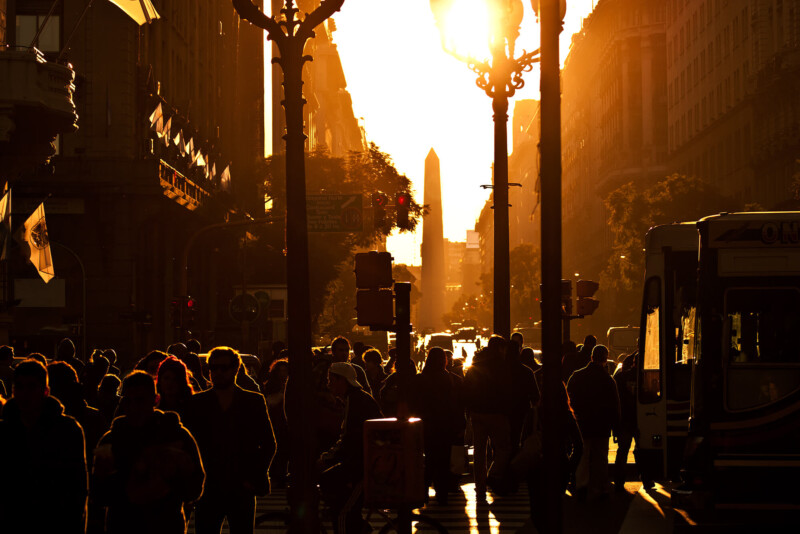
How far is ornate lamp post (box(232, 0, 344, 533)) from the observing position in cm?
1078

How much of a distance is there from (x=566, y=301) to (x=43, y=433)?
15.2 metres

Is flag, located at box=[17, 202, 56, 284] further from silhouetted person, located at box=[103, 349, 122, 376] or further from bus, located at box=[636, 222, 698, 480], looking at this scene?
bus, located at box=[636, 222, 698, 480]

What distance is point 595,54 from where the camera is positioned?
449 feet

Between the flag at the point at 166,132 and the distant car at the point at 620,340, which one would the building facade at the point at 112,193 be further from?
the distant car at the point at 620,340

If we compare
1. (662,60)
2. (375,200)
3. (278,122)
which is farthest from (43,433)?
(662,60)

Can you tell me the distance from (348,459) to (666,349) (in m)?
6.24

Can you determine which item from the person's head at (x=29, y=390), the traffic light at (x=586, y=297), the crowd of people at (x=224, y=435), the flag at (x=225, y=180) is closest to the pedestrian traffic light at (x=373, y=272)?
the crowd of people at (x=224, y=435)

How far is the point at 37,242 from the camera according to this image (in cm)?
3219

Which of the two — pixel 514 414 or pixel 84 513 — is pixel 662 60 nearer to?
pixel 514 414

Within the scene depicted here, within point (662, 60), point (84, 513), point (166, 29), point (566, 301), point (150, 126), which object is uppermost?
→ point (662, 60)

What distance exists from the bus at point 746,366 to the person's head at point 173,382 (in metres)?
4.80

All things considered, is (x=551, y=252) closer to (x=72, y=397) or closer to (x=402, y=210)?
(x=72, y=397)

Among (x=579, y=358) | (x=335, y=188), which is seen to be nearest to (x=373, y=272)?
(x=579, y=358)

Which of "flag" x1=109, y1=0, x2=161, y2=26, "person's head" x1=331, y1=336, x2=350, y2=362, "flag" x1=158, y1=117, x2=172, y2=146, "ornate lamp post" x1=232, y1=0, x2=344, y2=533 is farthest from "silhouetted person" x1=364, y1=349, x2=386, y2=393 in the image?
"flag" x1=158, y1=117, x2=172, y2=146
